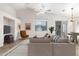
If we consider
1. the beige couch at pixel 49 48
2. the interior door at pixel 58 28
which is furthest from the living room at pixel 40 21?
the beige couch at pixel 49 48

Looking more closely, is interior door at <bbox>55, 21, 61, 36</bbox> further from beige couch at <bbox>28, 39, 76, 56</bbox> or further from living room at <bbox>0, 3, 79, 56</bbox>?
beige couch at <bbox>28, 39, 76, 56</bbox>

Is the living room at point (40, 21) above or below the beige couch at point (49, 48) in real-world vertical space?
above

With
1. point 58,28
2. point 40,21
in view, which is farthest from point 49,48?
point 40,21

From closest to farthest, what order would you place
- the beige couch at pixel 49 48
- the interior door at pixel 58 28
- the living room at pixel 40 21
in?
the beige couch at pixel 49 48 → the living room at pixel 40 21 → the interior door at pixel 58 28

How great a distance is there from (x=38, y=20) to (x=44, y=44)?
8191 mm

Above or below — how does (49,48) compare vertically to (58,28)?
below

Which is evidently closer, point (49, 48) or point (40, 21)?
point (49, 48)

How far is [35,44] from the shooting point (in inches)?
192

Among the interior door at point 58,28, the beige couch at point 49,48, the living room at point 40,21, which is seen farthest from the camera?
the interior door at point 58,28

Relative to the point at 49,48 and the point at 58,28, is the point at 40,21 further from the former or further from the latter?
the point at 49,48

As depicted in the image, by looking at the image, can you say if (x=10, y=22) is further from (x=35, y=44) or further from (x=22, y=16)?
(x=35, y=44)

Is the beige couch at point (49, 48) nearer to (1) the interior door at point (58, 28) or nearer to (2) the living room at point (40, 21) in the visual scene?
(2) the living room at point (40, 21)

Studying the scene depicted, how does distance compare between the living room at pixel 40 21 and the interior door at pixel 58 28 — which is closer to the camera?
the living room at pixel 40 21

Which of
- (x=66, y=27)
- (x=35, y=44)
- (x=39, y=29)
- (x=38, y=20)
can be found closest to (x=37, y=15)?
(x=38, y=20)
